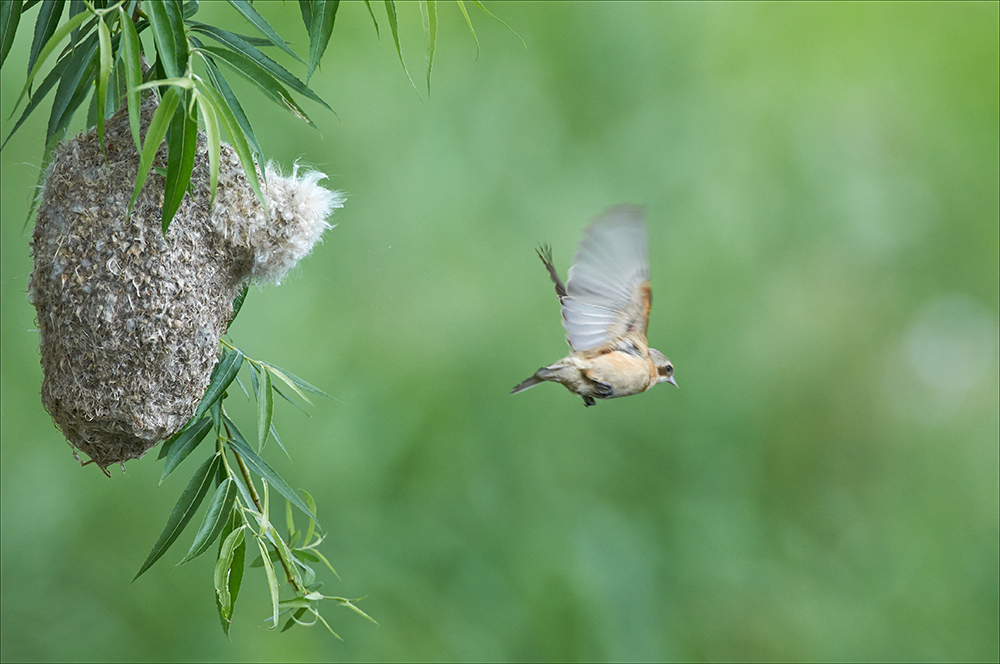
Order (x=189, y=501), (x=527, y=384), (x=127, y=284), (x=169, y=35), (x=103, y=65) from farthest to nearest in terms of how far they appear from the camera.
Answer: (x=189, y=501)
(x=527, y=384)
(x=127, y=284)
(x=169, y=35)
(x=103, y=65)

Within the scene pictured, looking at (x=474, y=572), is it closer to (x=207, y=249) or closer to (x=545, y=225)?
(x=545, y=225)

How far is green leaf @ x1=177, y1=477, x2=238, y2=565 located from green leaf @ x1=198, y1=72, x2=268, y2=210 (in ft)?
2.17

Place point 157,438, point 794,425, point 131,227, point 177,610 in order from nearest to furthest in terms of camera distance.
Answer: point 131,227
point 157,438
point 177,610
point 794,425

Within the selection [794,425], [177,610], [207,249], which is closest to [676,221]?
[794,425]

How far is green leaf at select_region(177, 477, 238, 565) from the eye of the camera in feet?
5.67

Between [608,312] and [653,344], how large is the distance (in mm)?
2807

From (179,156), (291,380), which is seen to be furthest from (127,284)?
(291,380)

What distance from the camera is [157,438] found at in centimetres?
158

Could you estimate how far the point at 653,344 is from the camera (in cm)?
465

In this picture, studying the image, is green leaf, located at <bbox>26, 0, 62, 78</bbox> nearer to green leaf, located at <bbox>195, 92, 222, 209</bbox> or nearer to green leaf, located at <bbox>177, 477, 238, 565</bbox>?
green leaf, located at <bbox>195, 92, 222, 209</bbox>

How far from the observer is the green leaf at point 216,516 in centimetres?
173

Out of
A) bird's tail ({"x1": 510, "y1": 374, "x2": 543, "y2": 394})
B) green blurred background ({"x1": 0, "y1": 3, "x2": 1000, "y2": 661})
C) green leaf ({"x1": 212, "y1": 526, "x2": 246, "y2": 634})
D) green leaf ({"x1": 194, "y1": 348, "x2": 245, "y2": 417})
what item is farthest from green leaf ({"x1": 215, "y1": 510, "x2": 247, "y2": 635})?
green blurred background ({"x1": 0, "y1": 3, "x2": 1000, "y2": 661})

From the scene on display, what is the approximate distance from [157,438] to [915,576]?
4.59 metres

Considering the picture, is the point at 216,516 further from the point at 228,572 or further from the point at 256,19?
the point at 256,19
